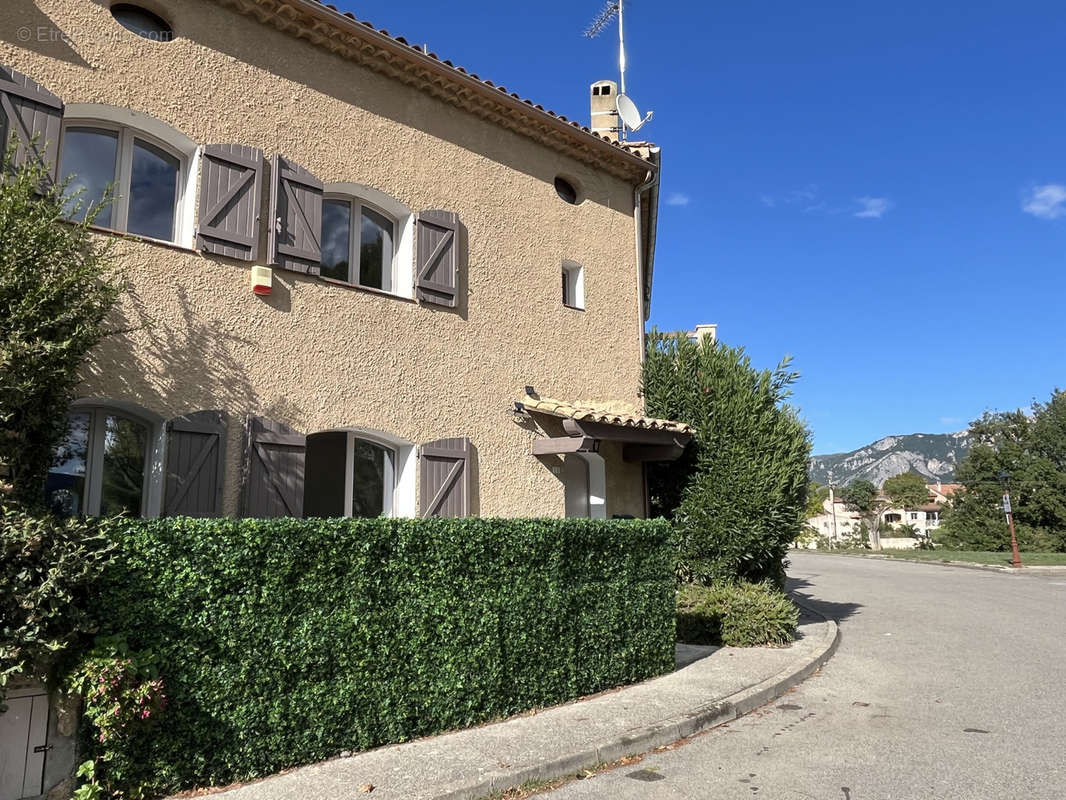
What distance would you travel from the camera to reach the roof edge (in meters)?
8.15

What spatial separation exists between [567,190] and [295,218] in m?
5.09

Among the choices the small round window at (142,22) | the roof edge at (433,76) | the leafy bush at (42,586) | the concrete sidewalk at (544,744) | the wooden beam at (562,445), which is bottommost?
the concrete sidewalk at (544,744)

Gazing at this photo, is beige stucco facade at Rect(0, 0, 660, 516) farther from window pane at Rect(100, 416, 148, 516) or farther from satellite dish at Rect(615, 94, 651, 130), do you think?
satellite dish at Rect(615, 94, 651, 130)

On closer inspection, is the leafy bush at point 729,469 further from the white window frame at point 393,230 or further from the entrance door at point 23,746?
the entrance door at point 23,746

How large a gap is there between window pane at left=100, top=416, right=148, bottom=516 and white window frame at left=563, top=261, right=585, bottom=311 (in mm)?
6376

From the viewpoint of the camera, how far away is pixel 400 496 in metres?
8.55

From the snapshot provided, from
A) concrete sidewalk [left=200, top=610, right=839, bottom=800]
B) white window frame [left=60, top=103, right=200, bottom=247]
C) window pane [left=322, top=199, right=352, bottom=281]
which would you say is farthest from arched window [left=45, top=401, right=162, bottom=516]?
concrete sidewalk [left=200, top=610, right=839, bottom=800]

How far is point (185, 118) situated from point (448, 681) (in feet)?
20.0

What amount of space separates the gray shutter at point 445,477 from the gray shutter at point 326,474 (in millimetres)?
898

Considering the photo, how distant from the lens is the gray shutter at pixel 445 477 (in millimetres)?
8445

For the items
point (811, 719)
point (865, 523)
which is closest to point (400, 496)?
point (811, 719)

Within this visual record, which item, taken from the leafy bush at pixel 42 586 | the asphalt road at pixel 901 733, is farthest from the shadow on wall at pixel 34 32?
the asphalt road at pixel 901 733

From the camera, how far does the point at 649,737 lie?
5953 mm

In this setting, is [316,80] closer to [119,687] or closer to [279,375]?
[279,375]
